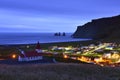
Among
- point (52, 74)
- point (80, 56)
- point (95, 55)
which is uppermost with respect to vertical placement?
point (52, 74)

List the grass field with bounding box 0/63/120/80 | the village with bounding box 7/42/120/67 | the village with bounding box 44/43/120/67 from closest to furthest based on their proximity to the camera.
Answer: the grass field with bounding box 0/63/120/80 → the village with bounding box 7/42/120/67 → the village with bounding box 44/43/120/67

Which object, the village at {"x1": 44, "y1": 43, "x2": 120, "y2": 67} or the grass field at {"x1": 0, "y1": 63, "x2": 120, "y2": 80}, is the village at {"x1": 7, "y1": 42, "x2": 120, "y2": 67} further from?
the grass field at {"x1": 0, "y1": 63, "x2": 120, "y2": 80}

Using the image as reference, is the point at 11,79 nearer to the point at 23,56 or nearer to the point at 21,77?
the point at 21,77

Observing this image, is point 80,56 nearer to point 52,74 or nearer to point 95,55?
point 95,55

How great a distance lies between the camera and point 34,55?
57.9 meters

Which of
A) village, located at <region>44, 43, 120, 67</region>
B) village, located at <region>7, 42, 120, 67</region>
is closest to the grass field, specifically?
village, located at <region>7, 42, 120, 67</region>

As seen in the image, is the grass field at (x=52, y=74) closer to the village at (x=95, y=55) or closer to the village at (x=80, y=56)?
the village at (x=80, y=56)

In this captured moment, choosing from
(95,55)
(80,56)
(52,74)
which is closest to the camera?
(52,74)

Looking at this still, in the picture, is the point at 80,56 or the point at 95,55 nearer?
the point at 80,56

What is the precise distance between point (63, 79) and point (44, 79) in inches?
32.9

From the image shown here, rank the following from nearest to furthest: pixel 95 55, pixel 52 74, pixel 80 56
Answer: pixel 52 74 < pixel 80 56 < pixel 95 55

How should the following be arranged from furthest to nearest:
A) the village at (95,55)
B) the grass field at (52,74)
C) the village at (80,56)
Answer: the village at (95,55)
the village at (80,56)
the grass field at (52,74)

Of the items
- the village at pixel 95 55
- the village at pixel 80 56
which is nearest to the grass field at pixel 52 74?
the village at pixel 80 56

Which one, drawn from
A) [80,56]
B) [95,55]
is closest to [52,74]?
[80,56]
